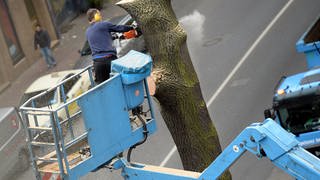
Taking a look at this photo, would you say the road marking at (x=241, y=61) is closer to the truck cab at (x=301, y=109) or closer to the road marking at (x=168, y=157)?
the road marking at (x=168, y=157)

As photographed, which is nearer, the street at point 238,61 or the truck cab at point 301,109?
the truck cab at point 301,109

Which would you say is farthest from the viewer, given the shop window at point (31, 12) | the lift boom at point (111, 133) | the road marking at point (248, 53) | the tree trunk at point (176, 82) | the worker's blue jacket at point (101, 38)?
the shop window at point (31, 12)

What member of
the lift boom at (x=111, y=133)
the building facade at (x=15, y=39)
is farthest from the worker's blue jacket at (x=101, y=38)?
the building facade at (x=15, y=39)

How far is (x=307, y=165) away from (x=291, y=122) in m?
6.11

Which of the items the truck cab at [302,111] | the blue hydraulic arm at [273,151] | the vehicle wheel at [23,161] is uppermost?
the blue hydraulic arm at [273,151]

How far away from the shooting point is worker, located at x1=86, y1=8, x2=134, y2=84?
1003 centimetres

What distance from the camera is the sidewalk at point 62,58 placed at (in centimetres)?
2334

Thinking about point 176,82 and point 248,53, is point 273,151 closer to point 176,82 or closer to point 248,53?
point 176,82

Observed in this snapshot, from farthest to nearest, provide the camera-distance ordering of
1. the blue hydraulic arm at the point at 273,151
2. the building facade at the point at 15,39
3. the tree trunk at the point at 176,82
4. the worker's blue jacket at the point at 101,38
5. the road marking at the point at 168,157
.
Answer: the building facade at the point at 15,39, the road marking at the point at 168,157, the worker's blue jacket at the point at 101,38, the tree trunk at the point at 176,82, the blue hydraulic arm at the point at 273,151

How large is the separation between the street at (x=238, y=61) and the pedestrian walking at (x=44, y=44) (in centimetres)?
489

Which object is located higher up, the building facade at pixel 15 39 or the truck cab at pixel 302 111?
the truck cab at pixel 302 111

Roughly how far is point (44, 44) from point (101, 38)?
14.7 meters

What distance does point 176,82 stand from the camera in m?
8.92

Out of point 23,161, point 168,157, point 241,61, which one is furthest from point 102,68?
point 241,61
